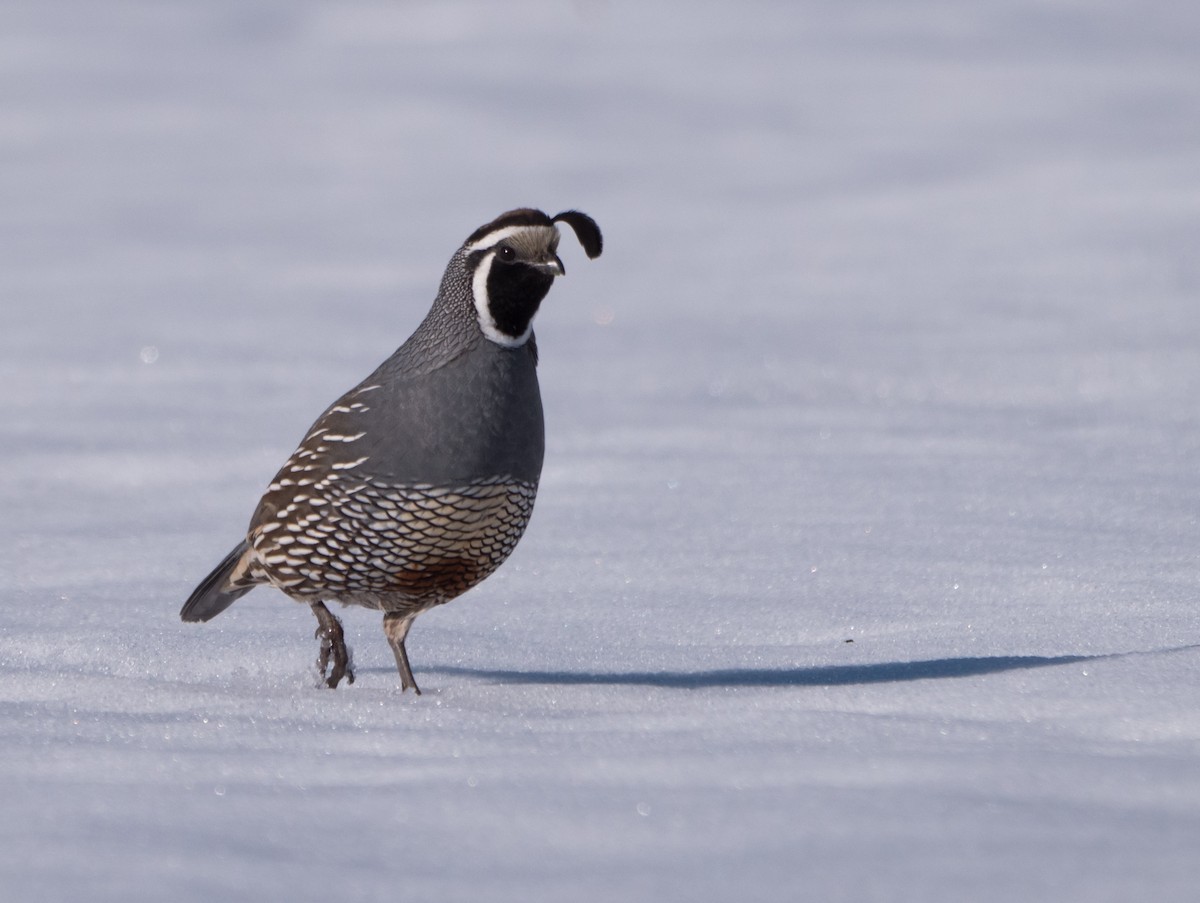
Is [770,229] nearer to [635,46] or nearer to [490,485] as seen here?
[635,46]

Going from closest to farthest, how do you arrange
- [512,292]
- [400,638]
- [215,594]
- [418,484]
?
[418,484], [512,292], [400,638], [215,594]

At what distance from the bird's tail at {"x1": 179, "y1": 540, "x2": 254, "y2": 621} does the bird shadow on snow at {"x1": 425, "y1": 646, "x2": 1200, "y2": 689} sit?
0.63 metres

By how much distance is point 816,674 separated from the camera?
3766 mm

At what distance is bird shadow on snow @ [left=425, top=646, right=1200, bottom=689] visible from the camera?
142 inches

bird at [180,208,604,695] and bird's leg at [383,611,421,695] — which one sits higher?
bird at [180,208,604,695]

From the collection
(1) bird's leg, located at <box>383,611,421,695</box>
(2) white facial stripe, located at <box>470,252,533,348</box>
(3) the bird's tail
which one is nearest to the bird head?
(2) white facial stripe, located at <box>470,252,533,348</box>

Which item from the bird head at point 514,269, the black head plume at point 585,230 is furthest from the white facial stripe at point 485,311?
the black head plume at point 585,230

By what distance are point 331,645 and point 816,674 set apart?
101 centimetres

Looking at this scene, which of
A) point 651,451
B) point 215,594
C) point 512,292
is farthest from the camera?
point 651,451

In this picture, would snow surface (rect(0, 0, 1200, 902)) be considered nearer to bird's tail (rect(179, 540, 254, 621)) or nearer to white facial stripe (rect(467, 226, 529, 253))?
bird's tail (rect(179, 540, 254, 621))

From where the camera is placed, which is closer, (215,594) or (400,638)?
(400,638)

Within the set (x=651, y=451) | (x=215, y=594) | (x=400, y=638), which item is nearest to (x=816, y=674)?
(x=400, y=638)

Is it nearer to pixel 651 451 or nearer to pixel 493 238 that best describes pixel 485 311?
pixel 493 238

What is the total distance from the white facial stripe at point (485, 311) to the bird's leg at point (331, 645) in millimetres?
688
